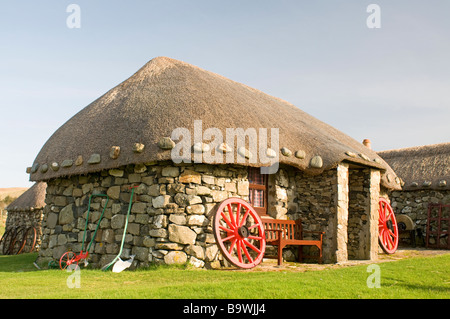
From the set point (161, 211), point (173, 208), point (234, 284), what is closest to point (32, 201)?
point (161, 211)

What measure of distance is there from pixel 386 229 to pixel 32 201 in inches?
587

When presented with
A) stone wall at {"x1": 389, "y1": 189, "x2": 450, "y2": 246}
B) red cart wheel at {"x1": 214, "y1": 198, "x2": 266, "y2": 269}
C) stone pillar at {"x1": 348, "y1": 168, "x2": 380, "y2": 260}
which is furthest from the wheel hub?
stone wall at {"x1": 389, "y1": 189, "x2": 450, "y2": 246}

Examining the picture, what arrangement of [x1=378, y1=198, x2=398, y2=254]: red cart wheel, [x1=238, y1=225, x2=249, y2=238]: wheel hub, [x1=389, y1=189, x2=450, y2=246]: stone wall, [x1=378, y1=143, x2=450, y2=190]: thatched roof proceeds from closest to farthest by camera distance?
[x1=238, y1=225, x2=249, y2=238]: wheel hub, [x1=378, y1=198, x2=398, y2=254]: red cart wheel, [x1=389, y1=189, x2=450, y2=246]: stone wall, [x1=378, y1=143, x2=450, y2=190]: thatched roof

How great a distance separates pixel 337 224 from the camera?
1053 cm

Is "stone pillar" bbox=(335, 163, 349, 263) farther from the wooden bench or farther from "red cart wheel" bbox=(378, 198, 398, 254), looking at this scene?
"red cart wheel" bbox=(378, 198, 398, 254)

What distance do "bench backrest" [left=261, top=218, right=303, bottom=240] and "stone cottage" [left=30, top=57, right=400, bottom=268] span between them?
26 centimetres

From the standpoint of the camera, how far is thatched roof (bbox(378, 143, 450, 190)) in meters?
17.4

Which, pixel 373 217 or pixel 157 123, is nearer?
pixel 157 123

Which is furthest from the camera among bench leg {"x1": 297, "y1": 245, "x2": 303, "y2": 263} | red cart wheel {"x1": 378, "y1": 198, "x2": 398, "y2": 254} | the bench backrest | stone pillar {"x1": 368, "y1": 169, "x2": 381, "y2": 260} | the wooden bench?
red cart wheel {"x1": 378, "y1": 198, "x2": 398, "y2": 254}

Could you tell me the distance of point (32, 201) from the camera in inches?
769

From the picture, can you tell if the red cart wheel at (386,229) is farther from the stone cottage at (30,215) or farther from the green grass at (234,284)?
the stone cottage at (30,215)

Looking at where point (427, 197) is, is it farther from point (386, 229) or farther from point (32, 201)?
point (32, 201)
